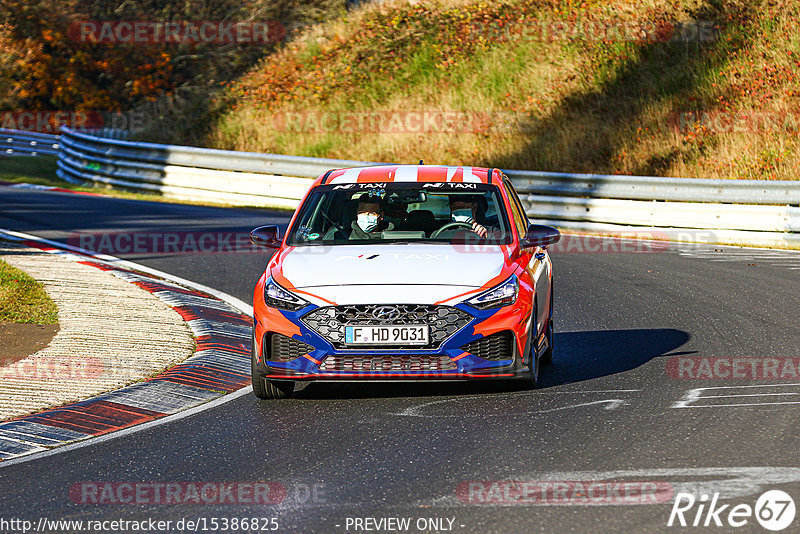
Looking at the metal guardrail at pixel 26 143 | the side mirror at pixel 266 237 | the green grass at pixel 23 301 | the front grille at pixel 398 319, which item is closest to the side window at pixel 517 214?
the front grille at pixel 398 319

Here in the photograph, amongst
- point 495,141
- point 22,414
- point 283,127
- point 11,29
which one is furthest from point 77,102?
point 22,414

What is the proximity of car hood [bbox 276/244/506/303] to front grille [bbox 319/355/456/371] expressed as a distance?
0.40 m

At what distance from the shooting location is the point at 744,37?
29.2 metres

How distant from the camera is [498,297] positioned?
8.22 metres

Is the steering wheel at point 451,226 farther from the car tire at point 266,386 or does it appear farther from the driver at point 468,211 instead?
the car tire at point 266,386

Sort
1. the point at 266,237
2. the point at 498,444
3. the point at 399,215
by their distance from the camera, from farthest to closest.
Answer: the point at 399,215 < the point at 266,237 < the point at 498,444

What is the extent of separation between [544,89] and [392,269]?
2276 cm

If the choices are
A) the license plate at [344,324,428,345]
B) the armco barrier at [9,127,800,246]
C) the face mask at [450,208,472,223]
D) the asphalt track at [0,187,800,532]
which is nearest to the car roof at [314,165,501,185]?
the face mask at [450,208,472,223]

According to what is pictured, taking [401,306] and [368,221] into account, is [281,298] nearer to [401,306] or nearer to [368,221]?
[401,306]

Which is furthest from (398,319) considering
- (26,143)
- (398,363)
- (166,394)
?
(26,143)

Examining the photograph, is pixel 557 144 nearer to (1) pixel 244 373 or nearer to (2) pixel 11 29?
(1) pixel 244 373

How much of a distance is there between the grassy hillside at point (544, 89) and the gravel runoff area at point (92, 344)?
1453cm

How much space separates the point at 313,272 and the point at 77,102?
117 ft

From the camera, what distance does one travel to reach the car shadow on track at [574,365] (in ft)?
28.7
